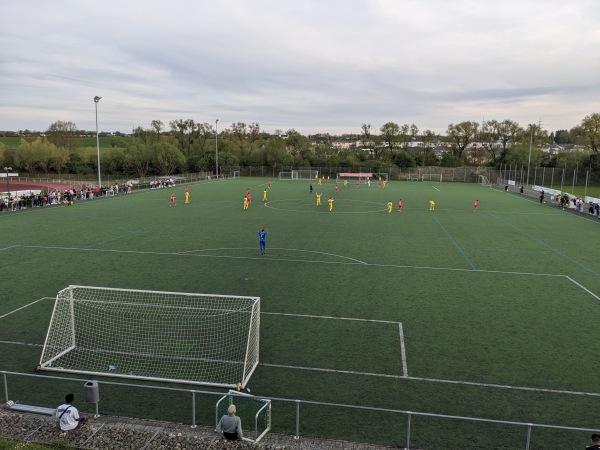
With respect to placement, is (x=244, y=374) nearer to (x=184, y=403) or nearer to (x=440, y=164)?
(x=184, y=403)

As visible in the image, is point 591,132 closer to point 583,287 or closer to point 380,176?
point 380,176

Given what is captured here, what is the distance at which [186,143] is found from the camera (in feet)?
398

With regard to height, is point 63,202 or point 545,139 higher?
point 545,139

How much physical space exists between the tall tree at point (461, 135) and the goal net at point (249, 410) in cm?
11952

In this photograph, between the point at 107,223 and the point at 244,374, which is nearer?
the point at 244,374

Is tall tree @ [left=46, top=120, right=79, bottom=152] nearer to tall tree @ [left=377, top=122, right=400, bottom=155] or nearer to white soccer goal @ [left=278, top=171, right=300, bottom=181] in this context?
white soccer goal @ [left=278, top=171, right=300, bottom=181]

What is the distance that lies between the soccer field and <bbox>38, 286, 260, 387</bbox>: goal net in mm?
672

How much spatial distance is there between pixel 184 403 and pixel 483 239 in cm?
2338

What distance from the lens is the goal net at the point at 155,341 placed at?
1138cm

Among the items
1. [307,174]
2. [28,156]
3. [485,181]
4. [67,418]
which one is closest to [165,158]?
[28,156]

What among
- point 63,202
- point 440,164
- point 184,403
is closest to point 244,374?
point 184,403

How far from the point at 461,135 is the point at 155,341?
118 meters

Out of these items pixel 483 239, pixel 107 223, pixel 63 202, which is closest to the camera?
pixel 483 239

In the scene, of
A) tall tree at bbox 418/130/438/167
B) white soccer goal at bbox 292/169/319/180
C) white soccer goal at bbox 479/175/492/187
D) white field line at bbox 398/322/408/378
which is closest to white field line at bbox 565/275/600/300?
white field line at bbox 398/322/408/378
